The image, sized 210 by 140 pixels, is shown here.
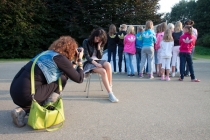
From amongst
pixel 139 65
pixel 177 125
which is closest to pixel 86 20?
pixel 139 65

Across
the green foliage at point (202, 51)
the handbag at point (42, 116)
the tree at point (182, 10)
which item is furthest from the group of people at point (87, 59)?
the tree at point (182, 10)

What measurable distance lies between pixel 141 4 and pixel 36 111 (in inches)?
816

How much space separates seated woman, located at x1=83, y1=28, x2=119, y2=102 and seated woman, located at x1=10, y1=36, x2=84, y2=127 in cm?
133

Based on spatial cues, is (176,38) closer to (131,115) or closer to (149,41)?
(149,41)

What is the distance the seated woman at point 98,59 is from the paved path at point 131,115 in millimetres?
403

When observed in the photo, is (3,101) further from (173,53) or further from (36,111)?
(173,53)

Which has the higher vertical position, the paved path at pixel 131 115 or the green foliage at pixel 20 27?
the green foliage at pixel 20 27

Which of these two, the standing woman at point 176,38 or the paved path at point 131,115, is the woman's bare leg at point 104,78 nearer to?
the paved path at point 131,115

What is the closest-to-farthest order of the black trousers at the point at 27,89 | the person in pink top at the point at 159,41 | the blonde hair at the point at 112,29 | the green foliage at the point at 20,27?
the black trousers at the point at 27,89 → the person in pink top at the point at 159,41 → the blonde hair at the point at 112,29 → the green foliage at the point at 20,27

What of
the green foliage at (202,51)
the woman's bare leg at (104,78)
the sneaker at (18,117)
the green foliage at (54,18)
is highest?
the green foliage at (54,18)

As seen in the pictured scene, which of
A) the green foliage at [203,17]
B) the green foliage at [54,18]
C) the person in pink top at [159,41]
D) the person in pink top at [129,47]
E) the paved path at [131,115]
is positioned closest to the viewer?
the paved path at [131,115]

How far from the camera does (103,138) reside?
10.4 ft

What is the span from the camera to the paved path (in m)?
3.27

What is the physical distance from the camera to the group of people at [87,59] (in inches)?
139
